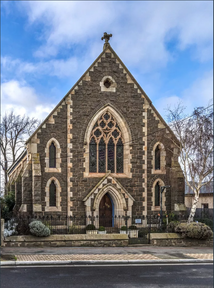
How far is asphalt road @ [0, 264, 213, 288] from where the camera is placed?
1046 centimetres

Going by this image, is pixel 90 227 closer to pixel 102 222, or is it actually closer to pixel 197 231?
pixel 102 222

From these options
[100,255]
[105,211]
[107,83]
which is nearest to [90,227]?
[105,211]

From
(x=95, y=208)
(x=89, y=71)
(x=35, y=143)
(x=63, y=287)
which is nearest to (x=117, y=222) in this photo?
(x=95, y=208)

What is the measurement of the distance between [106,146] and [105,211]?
4.10m

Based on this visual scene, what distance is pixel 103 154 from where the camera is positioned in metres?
22.0

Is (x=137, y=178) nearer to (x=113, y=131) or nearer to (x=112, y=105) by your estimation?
(x=113, y=131)

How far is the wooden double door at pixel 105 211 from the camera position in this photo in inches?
848

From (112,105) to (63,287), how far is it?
13857mm

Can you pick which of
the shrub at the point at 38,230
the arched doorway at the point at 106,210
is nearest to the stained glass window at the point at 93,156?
the arched doorway at the point at 106,210

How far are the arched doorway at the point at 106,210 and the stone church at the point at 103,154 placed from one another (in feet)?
0.21

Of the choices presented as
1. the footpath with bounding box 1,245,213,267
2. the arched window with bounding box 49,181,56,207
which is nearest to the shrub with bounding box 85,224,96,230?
the arched window with bounding box 49,181,56,207

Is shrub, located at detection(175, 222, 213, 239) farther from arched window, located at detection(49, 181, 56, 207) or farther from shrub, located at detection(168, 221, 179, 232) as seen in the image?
arched window, located at detection(49, 181, 56, 207)

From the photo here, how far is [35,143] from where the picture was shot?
67.6 feet

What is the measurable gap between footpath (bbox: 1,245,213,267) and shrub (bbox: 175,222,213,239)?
2.48ft
